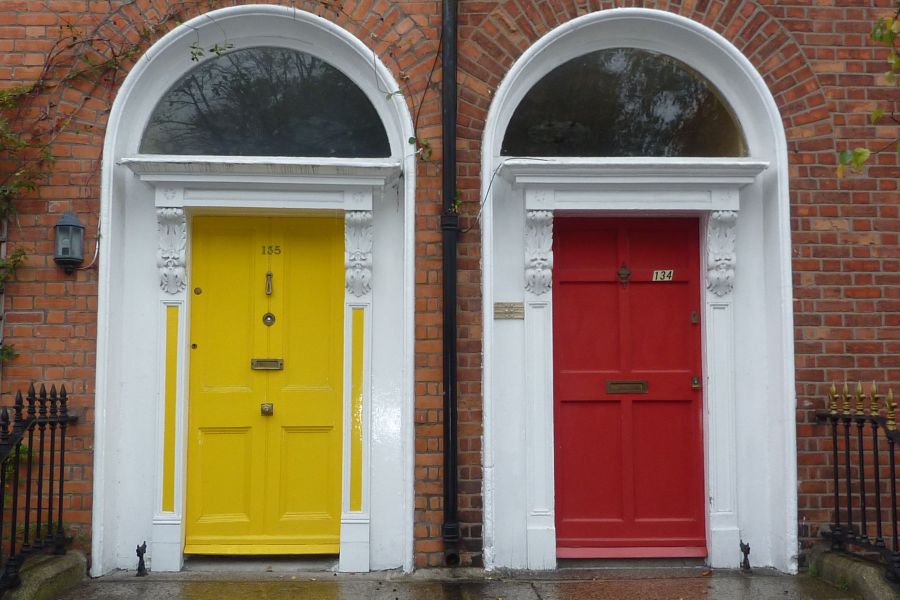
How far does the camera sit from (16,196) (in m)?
4.24

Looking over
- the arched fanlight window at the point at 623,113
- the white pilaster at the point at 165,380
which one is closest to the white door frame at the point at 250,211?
the white pilaster at the point at 165,380

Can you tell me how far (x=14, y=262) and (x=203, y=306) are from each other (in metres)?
1.12

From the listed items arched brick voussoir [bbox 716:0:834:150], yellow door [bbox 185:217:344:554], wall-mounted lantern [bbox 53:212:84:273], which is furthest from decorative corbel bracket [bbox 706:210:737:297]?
wall-mounted lantern [bbox 53:212:84:273]

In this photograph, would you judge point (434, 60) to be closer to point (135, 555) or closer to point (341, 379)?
point (341, 379)

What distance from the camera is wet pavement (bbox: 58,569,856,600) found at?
3838mm

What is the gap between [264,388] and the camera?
4.44 m

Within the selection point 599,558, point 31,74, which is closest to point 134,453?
point 31,74

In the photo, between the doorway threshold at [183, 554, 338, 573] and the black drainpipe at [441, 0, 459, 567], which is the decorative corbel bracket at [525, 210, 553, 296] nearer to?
the black drainpipe at [441, 0, 459, 567]

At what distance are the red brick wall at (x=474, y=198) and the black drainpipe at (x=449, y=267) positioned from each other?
7 cm

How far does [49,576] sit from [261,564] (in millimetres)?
1177

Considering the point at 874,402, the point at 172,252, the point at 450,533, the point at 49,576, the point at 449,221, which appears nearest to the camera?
the point at 49,576

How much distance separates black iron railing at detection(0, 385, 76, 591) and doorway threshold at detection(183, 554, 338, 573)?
78cm

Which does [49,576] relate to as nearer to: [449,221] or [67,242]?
[67,242]

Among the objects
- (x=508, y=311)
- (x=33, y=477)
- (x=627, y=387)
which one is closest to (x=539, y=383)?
(x=508, y=311)
